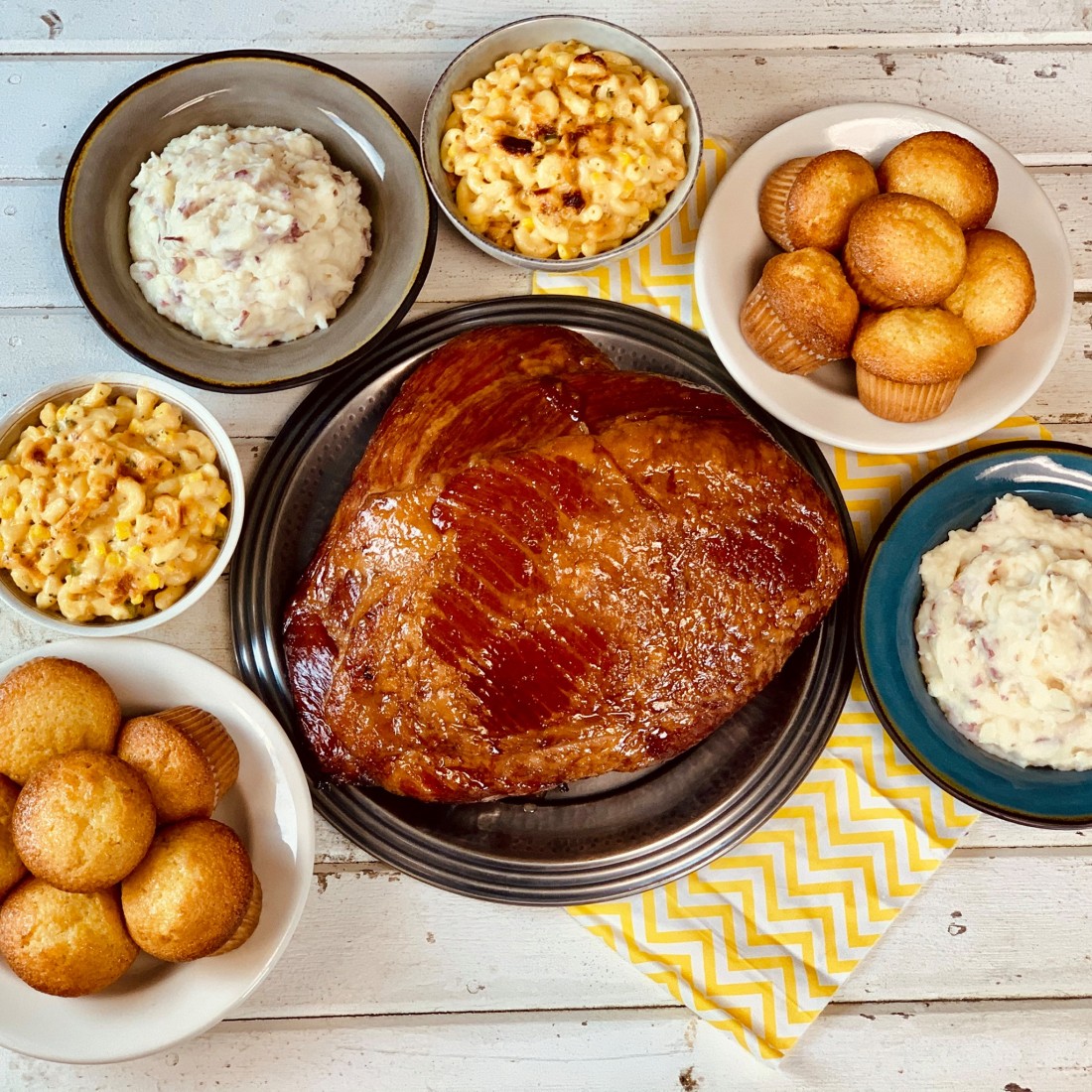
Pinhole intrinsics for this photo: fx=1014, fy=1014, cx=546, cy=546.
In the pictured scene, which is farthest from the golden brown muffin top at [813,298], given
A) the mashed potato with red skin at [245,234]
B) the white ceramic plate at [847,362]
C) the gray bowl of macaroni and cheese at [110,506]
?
the gray bowl of macaroni and cheese at [110,506]

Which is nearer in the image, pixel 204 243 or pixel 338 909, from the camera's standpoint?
pixel 204 243

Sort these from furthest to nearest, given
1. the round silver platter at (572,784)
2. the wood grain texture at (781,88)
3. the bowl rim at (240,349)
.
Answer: the wood grain texture at (781,88)
the round silver platter at (572,784)
the bowl rim at (240,349)

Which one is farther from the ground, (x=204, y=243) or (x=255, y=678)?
(x=204, y=243)

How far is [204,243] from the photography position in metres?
2.12

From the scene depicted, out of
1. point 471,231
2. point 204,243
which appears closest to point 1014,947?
point 471,231

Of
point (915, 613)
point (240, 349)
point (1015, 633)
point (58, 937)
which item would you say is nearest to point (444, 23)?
point (240, 349)

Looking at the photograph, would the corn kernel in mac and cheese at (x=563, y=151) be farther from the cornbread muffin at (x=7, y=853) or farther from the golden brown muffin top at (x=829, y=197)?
the cornbread muffin at (x=7, y=853)

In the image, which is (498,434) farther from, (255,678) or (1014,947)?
(1014,947)

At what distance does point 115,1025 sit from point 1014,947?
2.05 meters

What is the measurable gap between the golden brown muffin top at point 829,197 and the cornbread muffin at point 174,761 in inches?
66.4

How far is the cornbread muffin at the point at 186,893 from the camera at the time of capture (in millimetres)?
1900

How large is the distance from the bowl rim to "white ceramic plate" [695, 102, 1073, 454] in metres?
0.65

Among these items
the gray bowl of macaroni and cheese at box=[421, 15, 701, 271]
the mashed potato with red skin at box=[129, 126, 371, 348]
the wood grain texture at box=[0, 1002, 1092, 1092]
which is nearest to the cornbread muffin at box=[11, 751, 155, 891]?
the wood grain texture at box=[0, 1002, 1092, 1092]

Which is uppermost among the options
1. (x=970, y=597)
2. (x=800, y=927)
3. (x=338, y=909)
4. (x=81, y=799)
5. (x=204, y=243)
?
(x=204, y=243)
